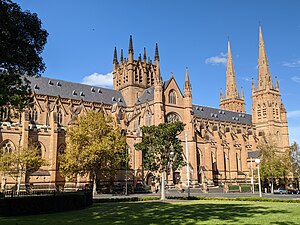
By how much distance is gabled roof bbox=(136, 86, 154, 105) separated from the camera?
248ft

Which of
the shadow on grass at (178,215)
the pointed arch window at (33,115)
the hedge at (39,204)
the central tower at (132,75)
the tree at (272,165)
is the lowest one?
the shadow on grass at (178,215)

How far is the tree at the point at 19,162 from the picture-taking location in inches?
1848

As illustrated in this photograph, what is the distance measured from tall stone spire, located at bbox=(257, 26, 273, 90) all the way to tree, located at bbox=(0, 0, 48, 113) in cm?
9617

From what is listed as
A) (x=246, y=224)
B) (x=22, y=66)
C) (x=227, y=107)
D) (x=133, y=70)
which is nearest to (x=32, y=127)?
(x=133, y=70)

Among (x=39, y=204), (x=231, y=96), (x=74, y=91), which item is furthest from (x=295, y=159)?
(x=39, y=204)

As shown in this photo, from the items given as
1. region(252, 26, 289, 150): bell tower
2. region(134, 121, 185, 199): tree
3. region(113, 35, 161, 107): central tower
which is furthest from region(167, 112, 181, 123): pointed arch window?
region(252, 26, 289, 150): bell tower

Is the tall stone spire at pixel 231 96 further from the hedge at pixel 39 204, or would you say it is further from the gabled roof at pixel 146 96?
the hedge at pixel 39 204

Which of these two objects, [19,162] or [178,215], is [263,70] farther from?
[178,215]

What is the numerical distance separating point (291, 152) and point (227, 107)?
54581mm

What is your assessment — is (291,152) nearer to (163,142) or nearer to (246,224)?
(163,142)

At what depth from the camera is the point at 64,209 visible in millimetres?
24828

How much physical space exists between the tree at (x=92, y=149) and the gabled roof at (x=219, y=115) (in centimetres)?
4658

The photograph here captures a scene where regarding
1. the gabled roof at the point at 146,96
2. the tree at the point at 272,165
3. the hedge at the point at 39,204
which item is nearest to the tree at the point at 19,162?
the hedge at the point at 39,204

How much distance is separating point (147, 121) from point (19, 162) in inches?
1189
